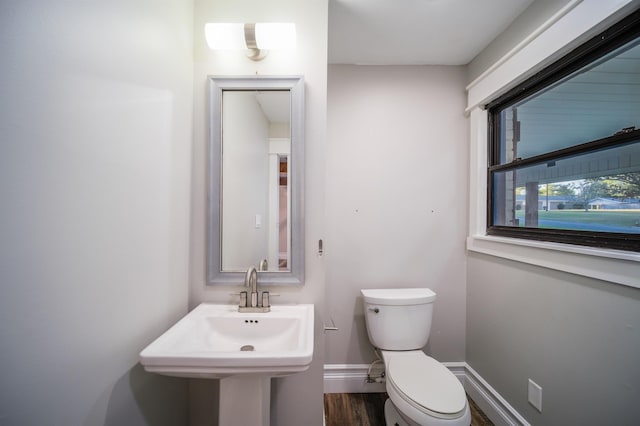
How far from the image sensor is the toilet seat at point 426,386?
1.06 m

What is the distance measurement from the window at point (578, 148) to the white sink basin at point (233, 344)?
1.30 metres

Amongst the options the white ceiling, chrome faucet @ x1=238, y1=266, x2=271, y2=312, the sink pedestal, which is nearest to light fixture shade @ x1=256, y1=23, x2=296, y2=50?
the white ceiling

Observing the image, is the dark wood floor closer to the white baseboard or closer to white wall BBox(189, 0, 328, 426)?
the white baseboard

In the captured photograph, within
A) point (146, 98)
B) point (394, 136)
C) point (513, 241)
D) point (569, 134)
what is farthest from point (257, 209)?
point (569, 134)

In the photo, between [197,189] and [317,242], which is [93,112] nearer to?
[197,189]

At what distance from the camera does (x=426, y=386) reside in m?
1.19

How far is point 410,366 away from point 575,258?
0.92 meters

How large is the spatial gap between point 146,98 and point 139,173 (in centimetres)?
28

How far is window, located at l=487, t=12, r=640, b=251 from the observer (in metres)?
0.96

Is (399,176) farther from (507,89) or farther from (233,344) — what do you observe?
(233,344)

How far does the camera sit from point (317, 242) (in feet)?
4.17

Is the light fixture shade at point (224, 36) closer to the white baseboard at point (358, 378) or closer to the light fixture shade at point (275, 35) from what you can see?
the light fixture shade at point (275, 35)

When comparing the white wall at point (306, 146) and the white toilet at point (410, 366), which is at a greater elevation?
the white wall at point (306, 146)

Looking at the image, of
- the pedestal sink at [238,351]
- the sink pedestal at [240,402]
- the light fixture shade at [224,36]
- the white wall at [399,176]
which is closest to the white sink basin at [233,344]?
the pedestal sink at [238,351]
